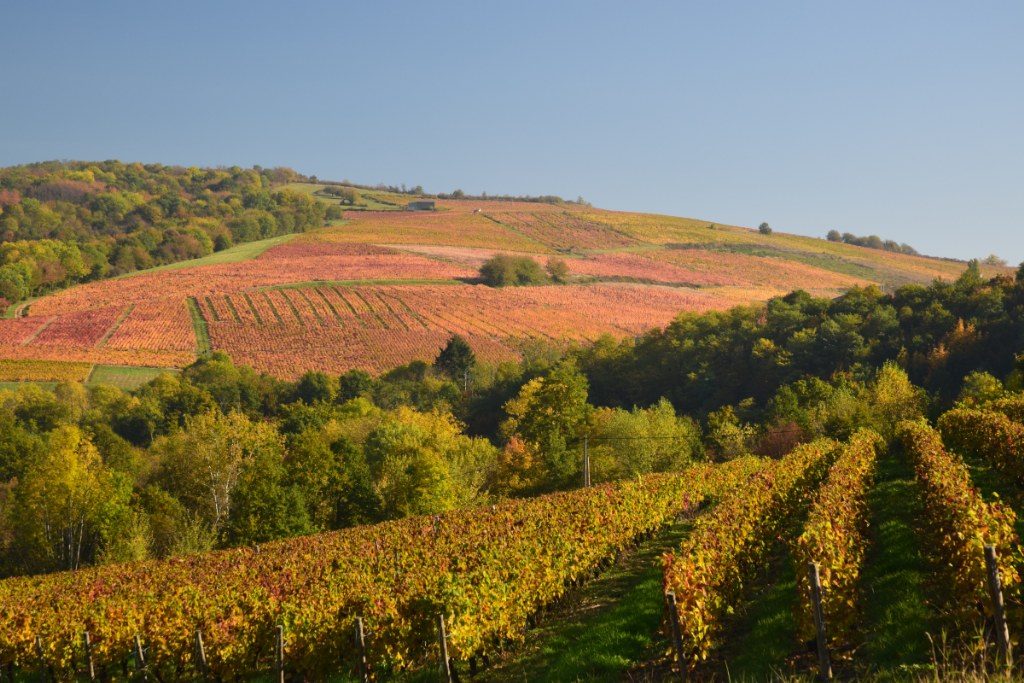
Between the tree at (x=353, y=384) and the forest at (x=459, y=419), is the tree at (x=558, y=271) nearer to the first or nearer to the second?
the forest at (x=459, y=419)

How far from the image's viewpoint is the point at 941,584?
13.0 meters

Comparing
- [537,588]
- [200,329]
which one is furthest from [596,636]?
[200,329]

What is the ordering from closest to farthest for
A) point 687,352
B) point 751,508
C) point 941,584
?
point 941,584, point 751,508, point 687,352

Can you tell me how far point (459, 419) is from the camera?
9450 cm

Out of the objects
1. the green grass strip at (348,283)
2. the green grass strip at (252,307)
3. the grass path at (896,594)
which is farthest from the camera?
the green grass strip at (348,283)

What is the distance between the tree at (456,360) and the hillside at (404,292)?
129 inches

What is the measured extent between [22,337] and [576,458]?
248ft

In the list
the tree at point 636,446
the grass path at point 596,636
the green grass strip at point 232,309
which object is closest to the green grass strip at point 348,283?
the green grass strip at point 232,309

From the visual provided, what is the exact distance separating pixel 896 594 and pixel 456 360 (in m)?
92.3

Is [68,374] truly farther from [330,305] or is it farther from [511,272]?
[511,272]

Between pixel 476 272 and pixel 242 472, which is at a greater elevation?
pixel 476 272

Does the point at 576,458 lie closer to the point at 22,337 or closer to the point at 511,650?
the point at 511,650

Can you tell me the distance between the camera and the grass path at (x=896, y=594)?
11453 mm

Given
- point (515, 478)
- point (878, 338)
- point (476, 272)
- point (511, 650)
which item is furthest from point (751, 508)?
point (476, 272)
